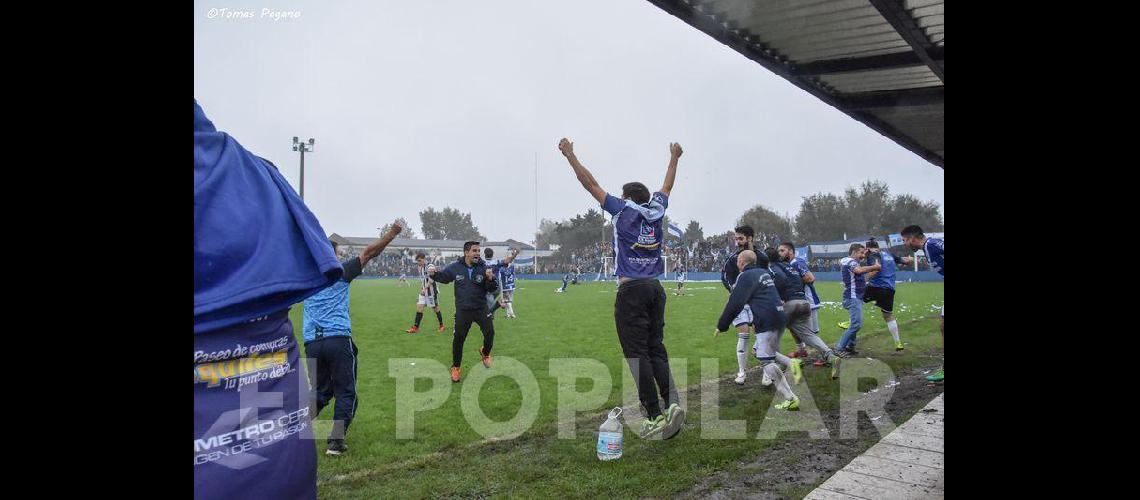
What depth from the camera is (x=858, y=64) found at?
4.71 meters

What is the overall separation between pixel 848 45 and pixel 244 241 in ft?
14.1

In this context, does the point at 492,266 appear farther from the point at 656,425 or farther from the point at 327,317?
the point at 656,425

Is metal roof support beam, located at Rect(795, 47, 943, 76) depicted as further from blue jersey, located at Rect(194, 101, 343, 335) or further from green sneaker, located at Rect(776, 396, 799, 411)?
blue jersey, located at Rect(194, 101, 343, 335)

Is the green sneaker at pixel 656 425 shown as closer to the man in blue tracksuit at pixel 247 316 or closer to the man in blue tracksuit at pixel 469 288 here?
the man in blue tracksuit at pixel 247 316

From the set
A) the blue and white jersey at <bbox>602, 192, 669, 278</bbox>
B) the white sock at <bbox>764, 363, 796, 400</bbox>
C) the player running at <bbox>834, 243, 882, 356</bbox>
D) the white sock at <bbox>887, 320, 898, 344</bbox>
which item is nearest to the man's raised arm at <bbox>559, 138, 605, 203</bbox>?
the blue and white jersey at <bbox>602, 192, 669, 278</bbox>

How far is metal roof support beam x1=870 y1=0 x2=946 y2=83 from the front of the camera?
140 inches

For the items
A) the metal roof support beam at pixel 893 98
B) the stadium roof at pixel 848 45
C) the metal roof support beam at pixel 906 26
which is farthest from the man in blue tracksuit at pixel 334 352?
the metal roof support beam at pixel 893 98

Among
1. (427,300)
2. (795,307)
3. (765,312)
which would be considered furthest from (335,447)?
(427,300)

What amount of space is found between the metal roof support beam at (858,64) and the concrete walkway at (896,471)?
2.86 m

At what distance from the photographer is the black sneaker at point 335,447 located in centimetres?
550
